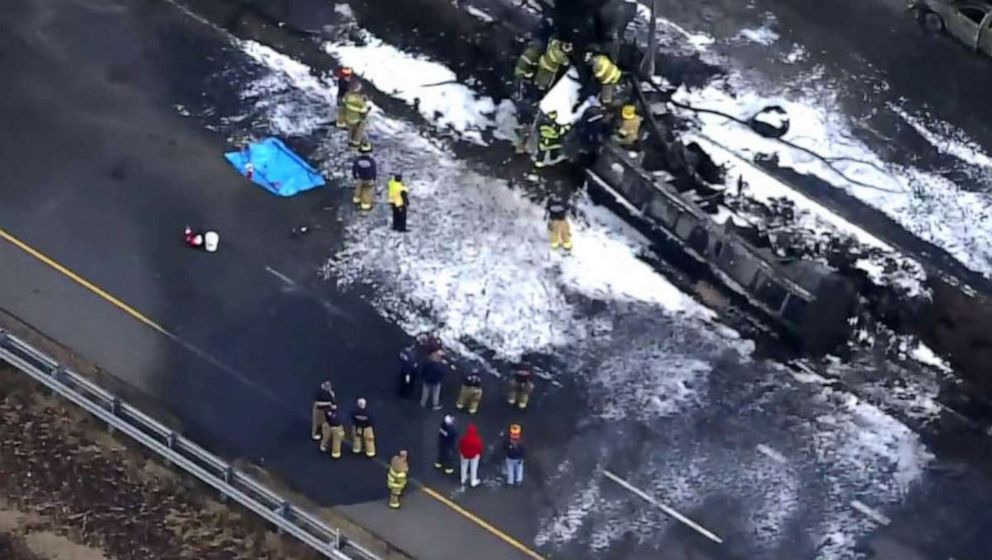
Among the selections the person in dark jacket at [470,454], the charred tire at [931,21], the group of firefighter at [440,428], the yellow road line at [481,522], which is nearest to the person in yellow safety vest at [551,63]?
the group of firefighter at [440,428]

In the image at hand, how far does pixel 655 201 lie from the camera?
31219 millimetres

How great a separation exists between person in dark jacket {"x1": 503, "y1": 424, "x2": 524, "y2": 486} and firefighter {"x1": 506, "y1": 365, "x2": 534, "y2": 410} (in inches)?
41.7

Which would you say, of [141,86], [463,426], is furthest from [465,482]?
[141,86]

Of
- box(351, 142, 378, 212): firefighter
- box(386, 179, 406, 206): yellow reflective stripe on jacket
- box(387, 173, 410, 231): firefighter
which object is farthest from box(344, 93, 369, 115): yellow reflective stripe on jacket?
box(386, 179, 406, 206): yellow reflective stripe on jacket

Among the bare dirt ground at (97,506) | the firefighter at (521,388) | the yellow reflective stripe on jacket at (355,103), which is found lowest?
the bare dirt ground at (97,506)

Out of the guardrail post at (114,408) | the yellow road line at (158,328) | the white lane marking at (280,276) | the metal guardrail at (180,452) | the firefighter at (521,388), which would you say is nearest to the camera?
the metal guardrail at (180,452)

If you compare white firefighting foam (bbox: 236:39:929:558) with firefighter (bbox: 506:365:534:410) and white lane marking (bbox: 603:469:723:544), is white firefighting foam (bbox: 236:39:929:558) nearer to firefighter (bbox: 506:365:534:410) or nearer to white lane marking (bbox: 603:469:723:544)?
white lane marking (bbox: 603:469:723:544)

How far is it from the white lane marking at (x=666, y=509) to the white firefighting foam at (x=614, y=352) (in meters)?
0.15

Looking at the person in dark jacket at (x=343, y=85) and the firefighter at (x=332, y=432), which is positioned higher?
the person in dark jacket at (x=343, y=85)

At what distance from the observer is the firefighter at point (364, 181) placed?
31219 millimetres

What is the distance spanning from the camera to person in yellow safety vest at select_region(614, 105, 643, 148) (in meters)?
32.0

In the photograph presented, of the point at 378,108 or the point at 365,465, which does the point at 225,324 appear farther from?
the point at 378,108

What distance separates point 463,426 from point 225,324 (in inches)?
176

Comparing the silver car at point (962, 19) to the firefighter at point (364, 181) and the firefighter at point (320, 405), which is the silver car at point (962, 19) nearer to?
the firefighter at point (364, 181)
